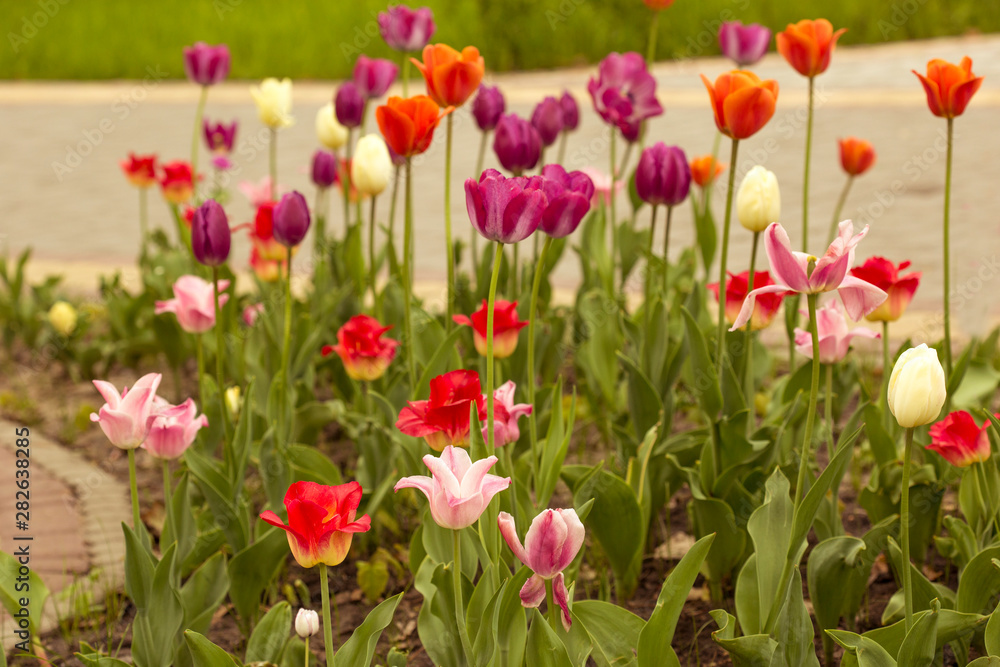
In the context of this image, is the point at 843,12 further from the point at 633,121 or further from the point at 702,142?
the point at 633,121

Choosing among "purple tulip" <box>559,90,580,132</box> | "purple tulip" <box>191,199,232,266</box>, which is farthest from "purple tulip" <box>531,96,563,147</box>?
"purple tulip" <box>191,199,232,266</box>

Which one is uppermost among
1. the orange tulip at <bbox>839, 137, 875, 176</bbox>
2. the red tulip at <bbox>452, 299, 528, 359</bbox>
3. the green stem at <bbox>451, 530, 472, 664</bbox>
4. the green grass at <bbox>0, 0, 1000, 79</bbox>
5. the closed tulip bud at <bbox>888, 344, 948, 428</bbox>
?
the green grass at <bbox>0, 0, 1000, 79</bbox>

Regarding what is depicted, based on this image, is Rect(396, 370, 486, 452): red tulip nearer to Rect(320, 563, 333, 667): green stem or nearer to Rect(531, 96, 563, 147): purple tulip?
Rect(320, 563, 333, 667): green stem

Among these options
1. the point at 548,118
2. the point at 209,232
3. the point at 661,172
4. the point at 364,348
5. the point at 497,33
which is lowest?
the point at 364,348

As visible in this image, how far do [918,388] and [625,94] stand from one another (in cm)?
150

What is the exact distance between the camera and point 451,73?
1959 mm

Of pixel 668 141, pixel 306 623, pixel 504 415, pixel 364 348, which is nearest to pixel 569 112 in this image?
pixel 364 348

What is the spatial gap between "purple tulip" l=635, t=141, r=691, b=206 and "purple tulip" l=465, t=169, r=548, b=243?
707mm

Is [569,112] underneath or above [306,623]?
above

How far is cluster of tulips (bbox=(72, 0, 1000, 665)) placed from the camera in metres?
1.38

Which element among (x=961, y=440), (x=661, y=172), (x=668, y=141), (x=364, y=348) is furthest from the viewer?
(x=668, y=141)

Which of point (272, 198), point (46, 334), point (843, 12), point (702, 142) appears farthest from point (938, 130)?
point (46, 334)

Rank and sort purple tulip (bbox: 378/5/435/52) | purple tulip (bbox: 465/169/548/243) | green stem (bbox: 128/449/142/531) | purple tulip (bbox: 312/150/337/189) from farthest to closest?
purple tulip (bbox: 312/150/337/189) → purple tulip (bbox: 378/5/435/52) → green stem (bbox: 128/449/142/531) → purple tulip (bbox: 465/169/548/243)

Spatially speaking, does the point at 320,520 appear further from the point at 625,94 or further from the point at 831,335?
the point at 625,94
